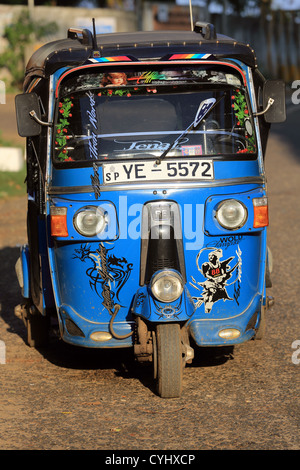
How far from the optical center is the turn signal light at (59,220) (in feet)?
18.2

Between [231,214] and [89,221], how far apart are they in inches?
37.7

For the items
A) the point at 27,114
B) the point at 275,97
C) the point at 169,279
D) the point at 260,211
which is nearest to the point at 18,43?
the point at 27,114

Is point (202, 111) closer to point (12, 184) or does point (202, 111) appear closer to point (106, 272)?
point (106, 272)

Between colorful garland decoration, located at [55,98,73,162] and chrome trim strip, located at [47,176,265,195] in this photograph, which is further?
colorful garland decoration, located at [55,98,73,162]

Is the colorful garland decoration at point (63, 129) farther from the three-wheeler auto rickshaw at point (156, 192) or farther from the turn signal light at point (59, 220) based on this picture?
the turn signal light at point (59, 220)

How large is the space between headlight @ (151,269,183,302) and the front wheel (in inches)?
8.0

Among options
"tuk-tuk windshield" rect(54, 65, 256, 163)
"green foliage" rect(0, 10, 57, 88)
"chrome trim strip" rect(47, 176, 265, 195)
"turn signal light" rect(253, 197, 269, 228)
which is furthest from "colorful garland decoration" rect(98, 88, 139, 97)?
"green foliage" rect(0, 10, 57, 88)

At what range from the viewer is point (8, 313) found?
26.9ft

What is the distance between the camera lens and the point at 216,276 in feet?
18.5

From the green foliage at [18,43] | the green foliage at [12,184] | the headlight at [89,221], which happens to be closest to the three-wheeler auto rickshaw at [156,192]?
the headlight at [89,221]

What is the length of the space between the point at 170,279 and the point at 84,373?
4.22 feet

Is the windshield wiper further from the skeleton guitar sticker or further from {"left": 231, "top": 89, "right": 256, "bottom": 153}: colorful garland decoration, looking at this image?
the skeleton guitar sticker

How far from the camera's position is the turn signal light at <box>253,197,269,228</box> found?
5.59m

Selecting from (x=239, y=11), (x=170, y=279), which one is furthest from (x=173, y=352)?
(x=239, y=11)
